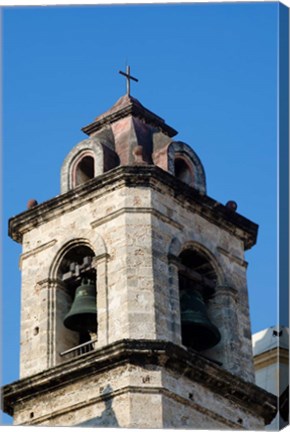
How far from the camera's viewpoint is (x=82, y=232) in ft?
112

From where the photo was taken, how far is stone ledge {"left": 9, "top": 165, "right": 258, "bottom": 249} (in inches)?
1325

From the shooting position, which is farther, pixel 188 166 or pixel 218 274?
pixel 188 166

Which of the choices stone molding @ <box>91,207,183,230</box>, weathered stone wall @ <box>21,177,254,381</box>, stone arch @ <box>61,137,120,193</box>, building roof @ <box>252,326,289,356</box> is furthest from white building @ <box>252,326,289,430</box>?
stone arch @ <box>61,137,120,193</box>

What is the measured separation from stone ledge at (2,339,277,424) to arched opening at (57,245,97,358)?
89 centimetres

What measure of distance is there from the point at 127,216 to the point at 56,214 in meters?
1.81

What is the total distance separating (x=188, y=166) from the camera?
35656mm

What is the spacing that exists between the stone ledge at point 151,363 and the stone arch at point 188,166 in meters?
4.29

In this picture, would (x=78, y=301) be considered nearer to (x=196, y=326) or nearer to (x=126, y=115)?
(x=196, y=326)

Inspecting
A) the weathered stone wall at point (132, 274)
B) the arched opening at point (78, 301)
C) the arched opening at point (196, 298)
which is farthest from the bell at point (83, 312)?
the arched opening at point (196, 298)

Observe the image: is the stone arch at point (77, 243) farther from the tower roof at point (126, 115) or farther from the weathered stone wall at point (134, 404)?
the tower roof at point (126, 115)

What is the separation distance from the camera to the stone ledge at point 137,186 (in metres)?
33.7

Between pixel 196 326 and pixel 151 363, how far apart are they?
6.66 feet

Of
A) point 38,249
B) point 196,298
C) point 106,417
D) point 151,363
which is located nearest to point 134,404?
point 106,417

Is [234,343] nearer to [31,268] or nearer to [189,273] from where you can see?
[189,273]
